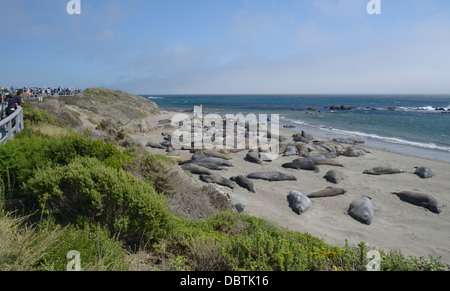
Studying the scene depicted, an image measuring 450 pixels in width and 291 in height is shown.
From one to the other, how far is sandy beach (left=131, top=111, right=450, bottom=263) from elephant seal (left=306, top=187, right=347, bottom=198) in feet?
0.53

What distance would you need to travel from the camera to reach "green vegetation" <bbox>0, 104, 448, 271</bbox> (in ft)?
9.85

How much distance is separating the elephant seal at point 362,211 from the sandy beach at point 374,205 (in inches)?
6.4

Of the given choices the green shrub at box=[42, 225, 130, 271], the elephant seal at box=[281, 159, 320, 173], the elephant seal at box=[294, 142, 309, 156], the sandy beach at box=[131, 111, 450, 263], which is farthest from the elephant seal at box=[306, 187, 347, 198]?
the green shrub at box=[42, 225, 130, 271]

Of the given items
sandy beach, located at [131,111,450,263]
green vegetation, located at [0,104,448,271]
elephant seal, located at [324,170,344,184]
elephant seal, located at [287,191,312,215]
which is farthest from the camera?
elephant seal, located at [324,170,344,184]

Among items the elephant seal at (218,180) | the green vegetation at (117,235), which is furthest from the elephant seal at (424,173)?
the green vegetation at (117,235)

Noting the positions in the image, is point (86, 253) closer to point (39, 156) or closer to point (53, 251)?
point (53, 251)

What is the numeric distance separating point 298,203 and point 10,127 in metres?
8.54

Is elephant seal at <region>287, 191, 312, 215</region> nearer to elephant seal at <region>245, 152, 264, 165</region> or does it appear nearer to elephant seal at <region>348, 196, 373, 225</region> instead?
elephant seal at <region>348, 196, 373, 225</region>

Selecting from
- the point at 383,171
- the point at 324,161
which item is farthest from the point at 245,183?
the point at 383,171

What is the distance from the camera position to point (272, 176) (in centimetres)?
1170

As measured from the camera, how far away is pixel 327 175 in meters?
12.1

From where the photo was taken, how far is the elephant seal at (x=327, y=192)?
988 cm
